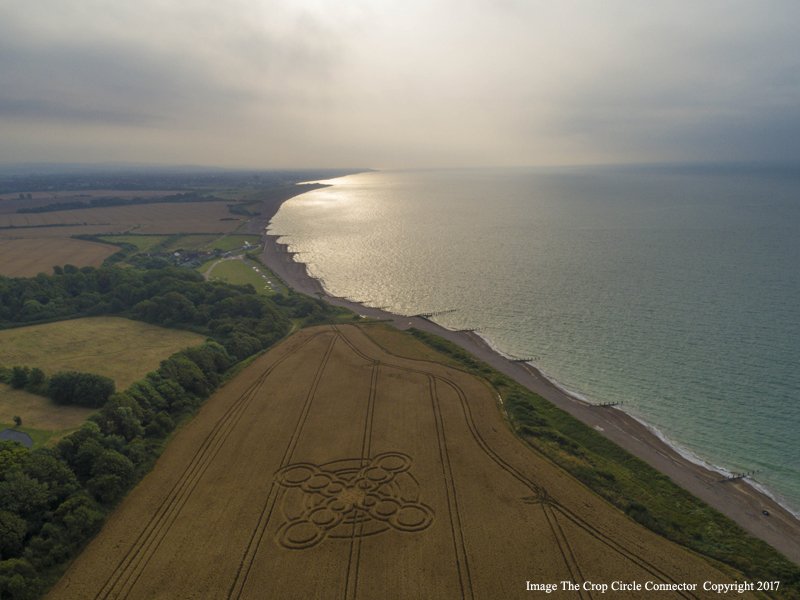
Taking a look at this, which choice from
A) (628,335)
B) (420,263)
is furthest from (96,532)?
(420,263)

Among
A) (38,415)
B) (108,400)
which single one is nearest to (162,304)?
(38,415)

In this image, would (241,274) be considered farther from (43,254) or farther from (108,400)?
(108,400)

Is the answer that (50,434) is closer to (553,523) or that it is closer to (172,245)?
(553,523)

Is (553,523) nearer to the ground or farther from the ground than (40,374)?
nearer to the ground

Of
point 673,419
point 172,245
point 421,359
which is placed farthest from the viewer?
point 172,245

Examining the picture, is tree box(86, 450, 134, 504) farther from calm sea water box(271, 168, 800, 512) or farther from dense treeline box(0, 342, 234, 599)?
calm sea water box(271, 168, 800, 512)

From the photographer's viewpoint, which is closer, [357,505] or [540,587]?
[540,587]

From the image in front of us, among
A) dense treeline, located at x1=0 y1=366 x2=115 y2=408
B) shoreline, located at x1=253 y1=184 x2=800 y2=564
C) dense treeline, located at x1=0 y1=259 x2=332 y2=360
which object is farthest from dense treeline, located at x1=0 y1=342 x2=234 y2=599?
shoreline, located at x1=253 y1=184 x2=800 y2=564
